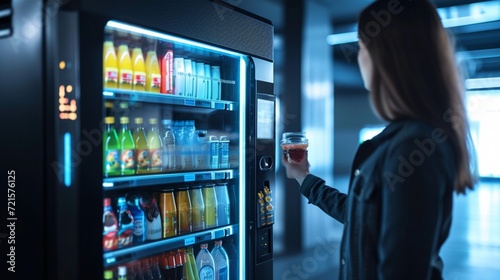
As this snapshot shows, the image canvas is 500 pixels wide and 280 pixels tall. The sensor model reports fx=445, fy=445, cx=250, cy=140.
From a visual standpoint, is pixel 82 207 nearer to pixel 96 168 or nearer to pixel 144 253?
pixel 96 168

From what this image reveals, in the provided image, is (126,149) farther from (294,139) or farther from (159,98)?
(294,139)

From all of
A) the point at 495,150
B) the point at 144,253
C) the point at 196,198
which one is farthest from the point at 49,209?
Result: the point at 495,150

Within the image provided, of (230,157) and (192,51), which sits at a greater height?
(192,51)

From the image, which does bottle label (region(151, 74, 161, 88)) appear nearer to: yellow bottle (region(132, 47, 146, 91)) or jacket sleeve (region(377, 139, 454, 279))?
yellow bottle (region(132, 47, 146, 91))

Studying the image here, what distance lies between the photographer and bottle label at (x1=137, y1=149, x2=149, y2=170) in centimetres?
185

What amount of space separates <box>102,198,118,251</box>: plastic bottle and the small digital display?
801 millimetres

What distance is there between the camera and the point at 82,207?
54.1 inches

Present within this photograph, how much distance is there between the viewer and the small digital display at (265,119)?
7.14 feet

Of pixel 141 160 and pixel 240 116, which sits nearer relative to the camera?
pixel 141 160

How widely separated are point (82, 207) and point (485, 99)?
722cm

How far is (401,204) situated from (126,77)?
1.17 metres

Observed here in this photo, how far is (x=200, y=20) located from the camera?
1.82m

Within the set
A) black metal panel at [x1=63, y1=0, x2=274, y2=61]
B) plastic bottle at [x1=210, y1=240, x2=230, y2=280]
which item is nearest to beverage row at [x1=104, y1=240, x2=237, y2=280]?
plastic bottle at [x1=210, y1=240, x2=230, y2=280]

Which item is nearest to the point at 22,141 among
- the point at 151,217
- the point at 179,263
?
the point at 151,217
